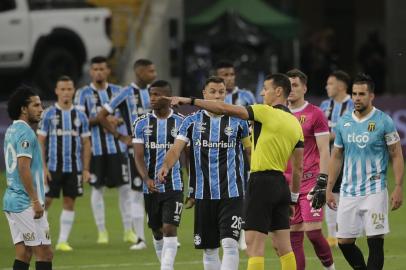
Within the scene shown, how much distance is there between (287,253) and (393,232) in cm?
676

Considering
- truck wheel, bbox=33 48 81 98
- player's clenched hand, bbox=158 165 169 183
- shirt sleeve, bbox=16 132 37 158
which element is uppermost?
truck wheel, bbox=33 48 81 98

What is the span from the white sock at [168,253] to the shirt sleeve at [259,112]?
7.80 ft

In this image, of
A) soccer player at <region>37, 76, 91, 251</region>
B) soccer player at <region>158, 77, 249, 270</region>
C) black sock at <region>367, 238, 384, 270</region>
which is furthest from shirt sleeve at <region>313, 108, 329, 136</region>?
soccer player at <region>37, 76, 91, 251</region>

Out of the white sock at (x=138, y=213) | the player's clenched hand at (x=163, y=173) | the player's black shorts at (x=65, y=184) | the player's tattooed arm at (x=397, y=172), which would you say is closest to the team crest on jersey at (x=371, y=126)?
the player's tattooed arm at (x=397, y=172)

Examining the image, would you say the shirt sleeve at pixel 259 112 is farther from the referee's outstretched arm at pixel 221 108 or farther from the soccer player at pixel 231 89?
the soccer player at pixel 231 89

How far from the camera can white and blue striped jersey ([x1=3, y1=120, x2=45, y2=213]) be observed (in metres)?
14.2

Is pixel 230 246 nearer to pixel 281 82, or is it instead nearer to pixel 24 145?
pixel 281 82

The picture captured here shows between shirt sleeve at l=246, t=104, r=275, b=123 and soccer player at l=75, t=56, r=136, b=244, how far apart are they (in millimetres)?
6474

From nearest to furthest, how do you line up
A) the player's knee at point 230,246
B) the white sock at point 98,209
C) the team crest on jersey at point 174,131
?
the player's knee at point 230,246, the team crest on jersey at point 174,131, the white sock at point 98,209

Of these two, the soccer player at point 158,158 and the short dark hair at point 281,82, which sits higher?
the short dark hair at point 281,82

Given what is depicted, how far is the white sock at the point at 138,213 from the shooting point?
19.2m

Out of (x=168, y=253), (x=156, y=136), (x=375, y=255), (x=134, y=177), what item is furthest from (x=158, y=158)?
(x=134, y=177)

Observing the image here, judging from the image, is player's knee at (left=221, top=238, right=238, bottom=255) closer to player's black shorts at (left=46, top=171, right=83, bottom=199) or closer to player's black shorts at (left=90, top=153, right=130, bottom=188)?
player's black shorts at (left=46, top=171, right=83, bottom=199)

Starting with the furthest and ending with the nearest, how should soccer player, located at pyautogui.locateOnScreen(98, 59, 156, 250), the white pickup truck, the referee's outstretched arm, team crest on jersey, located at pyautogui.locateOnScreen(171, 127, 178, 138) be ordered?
the white pickup truck → soccer player, located at pyautogui.locateOnScreen(98, 59, 156, 250) → team crest on jersey, located at pyautogui.locateOnScreen(171, 127, 178, 138) → the referee's outstretched arm
